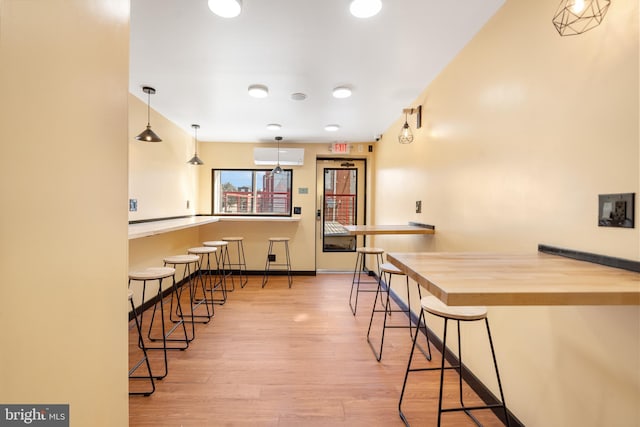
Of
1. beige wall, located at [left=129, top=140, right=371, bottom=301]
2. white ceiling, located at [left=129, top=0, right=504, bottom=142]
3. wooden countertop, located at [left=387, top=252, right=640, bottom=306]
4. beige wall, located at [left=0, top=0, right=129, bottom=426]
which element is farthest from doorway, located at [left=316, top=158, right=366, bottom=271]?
beige wall, located at [left=0, top=0, right=129, bottom=426]

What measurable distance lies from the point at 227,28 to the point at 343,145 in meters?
3.26

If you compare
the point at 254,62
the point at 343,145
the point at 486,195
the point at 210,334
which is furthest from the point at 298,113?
the point at 210,334

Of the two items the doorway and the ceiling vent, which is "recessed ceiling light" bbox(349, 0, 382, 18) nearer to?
the ceiling vent

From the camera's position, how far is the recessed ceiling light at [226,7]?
5.02 feet

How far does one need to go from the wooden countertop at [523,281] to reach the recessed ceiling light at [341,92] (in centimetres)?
197

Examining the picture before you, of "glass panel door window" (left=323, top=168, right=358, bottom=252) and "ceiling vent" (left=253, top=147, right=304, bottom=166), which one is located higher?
"ceiling vent" (left=253, top=147, right=304, bottom=166)

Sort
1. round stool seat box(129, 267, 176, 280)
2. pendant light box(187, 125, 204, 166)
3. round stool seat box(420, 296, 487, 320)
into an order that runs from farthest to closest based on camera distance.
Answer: pendant light box(187, 125, 204, 166) → round stool seat box(129, 267, 176, 280) → round stool seat box(420, 296, 487, 320)

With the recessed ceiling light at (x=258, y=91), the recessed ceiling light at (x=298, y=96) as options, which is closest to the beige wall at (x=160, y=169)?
the recessed ceiling light at (x=258, y=91)

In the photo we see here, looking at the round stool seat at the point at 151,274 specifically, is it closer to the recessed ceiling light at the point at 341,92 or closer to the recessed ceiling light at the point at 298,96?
the recessed ceiling light at the point at 298,96

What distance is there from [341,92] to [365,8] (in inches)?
44.2

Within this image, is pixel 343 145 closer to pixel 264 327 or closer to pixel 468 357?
pixel 264 327

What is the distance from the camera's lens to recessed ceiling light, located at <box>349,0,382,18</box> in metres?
1.54

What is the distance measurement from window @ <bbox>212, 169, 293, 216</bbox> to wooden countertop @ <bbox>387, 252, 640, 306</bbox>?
13.2 ft

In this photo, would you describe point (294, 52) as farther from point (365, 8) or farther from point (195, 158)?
point (195, 158)
